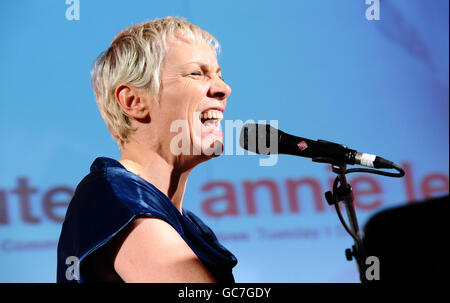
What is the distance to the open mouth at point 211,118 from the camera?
1753mm

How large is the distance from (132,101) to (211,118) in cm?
27

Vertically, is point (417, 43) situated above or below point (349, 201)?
above

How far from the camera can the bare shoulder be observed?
1.26 metres

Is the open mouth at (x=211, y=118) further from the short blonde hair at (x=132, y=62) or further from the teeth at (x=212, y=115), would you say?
the short blonde hair at (x=132, y=62)

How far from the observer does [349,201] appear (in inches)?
58.7

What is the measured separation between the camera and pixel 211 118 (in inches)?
69.9

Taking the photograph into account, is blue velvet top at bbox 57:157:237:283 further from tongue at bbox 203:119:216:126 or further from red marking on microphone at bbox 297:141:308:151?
red marking on microphone at bbox 297:141:308:151

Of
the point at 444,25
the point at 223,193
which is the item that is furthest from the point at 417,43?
the point at 223,193

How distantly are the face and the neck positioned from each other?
5cm
